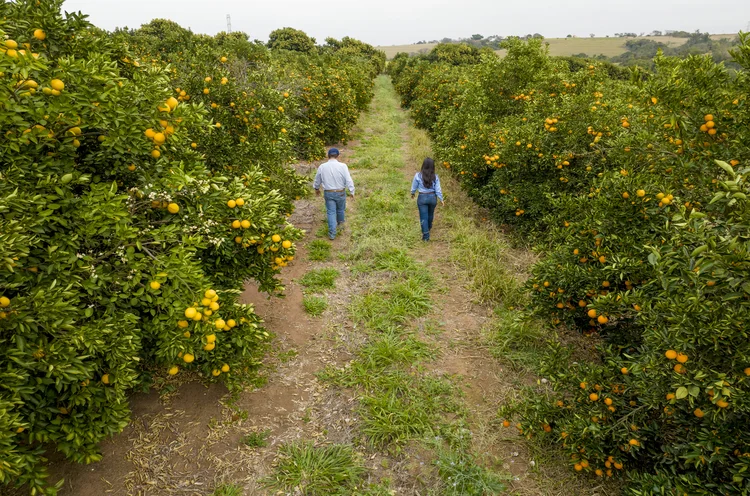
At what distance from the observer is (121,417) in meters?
2.83

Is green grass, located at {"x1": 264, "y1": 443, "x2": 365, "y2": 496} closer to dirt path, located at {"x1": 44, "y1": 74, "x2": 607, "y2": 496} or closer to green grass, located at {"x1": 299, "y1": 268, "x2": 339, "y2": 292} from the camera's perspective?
dirt path, located at {"x1": 44, "y1": 74, "x2": 607, "y2": 496}

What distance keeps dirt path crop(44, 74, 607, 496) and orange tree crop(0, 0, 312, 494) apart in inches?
28.1

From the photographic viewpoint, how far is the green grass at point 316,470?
10.8 ft

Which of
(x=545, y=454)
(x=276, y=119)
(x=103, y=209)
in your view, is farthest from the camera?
(x=276, y=119)

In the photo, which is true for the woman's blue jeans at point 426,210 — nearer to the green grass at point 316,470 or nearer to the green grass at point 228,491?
the green grass at point 316,470

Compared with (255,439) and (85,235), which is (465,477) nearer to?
(255,439)

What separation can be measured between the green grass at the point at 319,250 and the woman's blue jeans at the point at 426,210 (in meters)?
1.82

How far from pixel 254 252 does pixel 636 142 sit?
3880 millimetres

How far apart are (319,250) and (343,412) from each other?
3611 millimetres

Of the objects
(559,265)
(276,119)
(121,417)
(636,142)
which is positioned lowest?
(121,417)

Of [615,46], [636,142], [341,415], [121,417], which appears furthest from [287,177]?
[615,46]

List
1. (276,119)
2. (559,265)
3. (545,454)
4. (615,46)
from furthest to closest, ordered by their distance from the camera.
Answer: (615,46), (276,119), (559,265), (545,454)

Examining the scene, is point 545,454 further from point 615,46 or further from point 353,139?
point 615,46

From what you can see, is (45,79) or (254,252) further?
(254,252)
